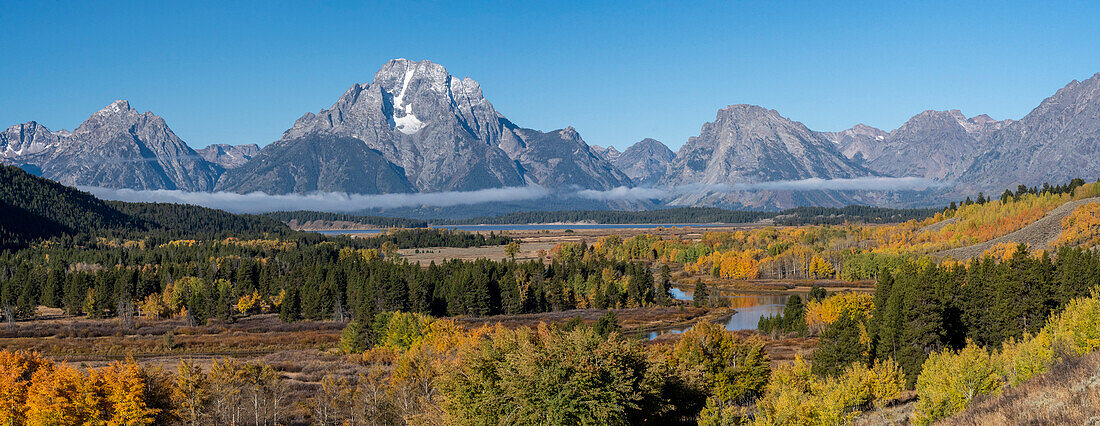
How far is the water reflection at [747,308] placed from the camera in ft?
426

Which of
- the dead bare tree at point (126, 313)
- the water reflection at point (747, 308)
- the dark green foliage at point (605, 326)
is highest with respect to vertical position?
the dark green foliage at point (605, 326)

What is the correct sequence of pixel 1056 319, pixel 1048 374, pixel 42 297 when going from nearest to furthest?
pixel 1048 374 → pixel 1056 319 → pixel 42 297

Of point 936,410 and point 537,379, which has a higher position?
point 537,379

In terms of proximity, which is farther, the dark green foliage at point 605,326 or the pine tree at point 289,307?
the pine tree at point 289,307

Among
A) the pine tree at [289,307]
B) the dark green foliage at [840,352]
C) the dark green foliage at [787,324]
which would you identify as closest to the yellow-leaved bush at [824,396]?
the dark green foliage at [840,352]

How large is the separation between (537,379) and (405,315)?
218ft

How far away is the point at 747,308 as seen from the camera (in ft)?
528

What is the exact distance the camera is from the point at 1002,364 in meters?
51.0

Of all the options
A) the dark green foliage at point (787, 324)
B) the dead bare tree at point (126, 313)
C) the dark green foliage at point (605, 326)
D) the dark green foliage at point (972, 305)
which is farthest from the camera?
the dead bare tree at point (126, 313)

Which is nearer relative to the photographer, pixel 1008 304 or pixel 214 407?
pixel 214 407

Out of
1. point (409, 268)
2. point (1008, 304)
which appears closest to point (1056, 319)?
point (1008, 304)

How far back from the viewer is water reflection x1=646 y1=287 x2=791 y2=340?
129750mm

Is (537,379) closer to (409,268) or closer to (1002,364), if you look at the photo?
(1002,364)

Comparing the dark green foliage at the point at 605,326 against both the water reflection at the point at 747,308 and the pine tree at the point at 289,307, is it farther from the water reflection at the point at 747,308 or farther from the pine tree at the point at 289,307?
the pine tree at the point at 289,307
